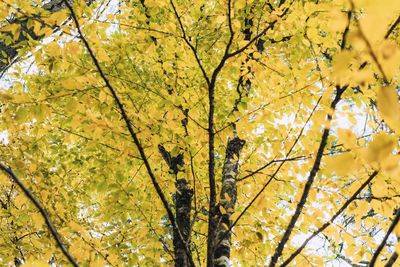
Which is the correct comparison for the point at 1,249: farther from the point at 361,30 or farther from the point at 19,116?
the point at 361,30

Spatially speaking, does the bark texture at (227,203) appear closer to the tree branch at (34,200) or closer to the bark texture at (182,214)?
the bark texture at (182,214)

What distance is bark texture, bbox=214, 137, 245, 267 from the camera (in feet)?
9.22

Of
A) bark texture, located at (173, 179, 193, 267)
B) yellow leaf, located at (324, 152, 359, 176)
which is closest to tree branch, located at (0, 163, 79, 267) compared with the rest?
yellow leaf, located at (324, 152, 359, 176)

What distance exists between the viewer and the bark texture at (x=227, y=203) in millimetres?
2811

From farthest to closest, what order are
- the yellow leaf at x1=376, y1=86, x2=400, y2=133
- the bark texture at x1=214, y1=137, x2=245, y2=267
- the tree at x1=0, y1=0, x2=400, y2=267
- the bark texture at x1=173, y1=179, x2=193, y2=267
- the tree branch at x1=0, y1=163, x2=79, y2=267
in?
1. the bark texture at x1=173, y1=179, x2=193, y2=267
2. the bark texture at x1=214, y1=137, x2=245, y2=267
3. the tree at x1=0, y1=0, x2=400, y2=267
4. the tree branch at x1=0, y1=163, x2=79, y2=267
5. the yellow leaf at x1=376, y1=86, x2=400, y2=133

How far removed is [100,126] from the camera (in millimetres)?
2416

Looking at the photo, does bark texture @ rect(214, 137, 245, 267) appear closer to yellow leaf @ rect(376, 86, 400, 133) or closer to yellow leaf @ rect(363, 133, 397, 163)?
yellow leaf @ rect(363, 133, 397, 163)

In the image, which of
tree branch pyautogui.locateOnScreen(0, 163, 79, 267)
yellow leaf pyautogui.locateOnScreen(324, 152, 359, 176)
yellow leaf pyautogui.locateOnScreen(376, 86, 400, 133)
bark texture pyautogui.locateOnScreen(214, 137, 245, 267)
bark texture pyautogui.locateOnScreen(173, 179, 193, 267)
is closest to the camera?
yellow leaf pyautogui.locateOnScreen(376, 86, 400, 133)

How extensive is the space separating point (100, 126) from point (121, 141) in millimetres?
666

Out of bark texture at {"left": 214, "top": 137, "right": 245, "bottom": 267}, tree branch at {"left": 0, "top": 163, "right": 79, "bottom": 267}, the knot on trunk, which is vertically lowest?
tree branch at {"left": 0, "top": 163, "right": 79, "bottom": 267}

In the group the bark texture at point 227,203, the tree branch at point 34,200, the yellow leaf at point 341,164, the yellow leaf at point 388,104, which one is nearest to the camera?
the yellow leaf at point 388,104

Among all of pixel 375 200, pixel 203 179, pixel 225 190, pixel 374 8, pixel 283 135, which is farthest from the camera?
pixel 203 179

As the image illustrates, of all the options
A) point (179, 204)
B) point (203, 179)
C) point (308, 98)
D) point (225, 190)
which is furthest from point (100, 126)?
point (203, 179)

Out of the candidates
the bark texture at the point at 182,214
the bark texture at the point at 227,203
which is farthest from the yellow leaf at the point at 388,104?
the bark texture at the point at 182,214
